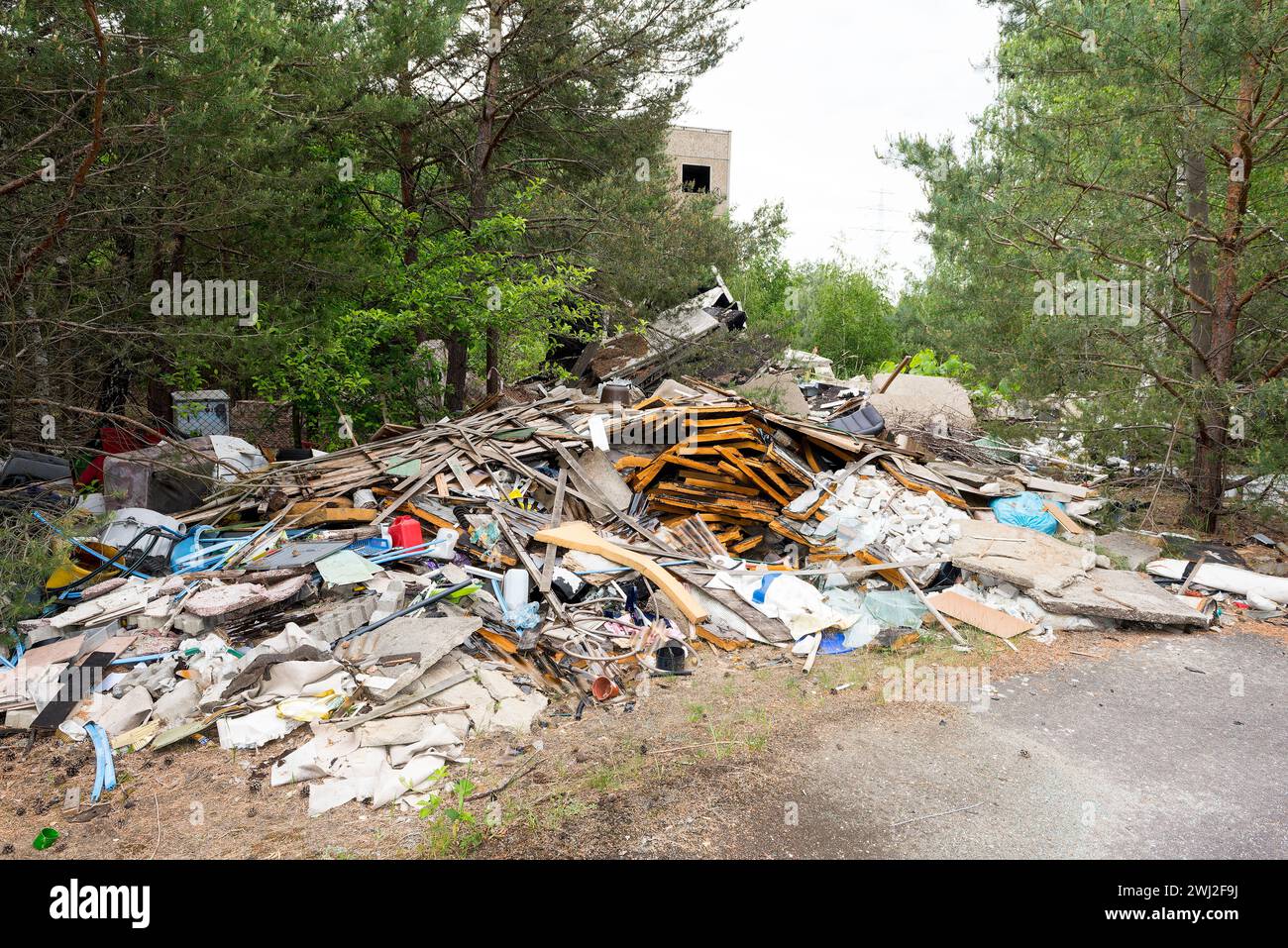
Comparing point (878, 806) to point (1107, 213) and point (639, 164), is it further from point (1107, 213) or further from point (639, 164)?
point (639, 164)

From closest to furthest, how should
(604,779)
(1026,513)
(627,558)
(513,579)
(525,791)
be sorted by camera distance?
(525,791) → (604,779) → (513,579) → (627,558) → (1026,513)

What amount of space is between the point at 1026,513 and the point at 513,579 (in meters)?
6.31

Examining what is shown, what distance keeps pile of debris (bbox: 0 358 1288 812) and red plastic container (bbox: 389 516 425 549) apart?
0.04m

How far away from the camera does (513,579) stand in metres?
7.11

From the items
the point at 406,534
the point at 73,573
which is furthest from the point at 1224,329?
the point at 73,573

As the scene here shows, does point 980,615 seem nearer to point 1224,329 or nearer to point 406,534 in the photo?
point 1224,329

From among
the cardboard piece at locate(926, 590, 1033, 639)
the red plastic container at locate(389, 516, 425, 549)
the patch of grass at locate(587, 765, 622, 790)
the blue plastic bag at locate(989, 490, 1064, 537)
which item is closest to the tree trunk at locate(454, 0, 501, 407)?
the red plastic container at locate(389, 516, 425, 549)

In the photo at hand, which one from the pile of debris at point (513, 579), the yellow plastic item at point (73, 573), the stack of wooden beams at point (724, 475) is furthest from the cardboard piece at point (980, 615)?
the yellow plastic item at point (73, 573)

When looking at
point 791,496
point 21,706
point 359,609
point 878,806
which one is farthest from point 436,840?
point 791,496

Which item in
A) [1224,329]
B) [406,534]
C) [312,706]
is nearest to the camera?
[312,706]

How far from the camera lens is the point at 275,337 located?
8.34 metres

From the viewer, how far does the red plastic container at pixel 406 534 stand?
7902mm

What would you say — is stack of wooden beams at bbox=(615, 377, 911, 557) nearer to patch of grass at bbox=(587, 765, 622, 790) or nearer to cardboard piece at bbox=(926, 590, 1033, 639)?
cardboard piece at bbox=(926, 590, 1033, 639)

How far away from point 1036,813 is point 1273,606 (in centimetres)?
520
